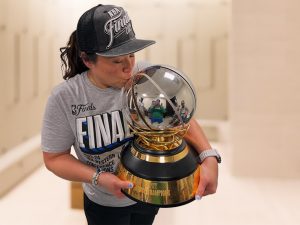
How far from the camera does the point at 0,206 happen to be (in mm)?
2260

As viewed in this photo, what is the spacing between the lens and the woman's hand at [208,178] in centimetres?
73

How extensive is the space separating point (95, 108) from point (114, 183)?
0.22 meters

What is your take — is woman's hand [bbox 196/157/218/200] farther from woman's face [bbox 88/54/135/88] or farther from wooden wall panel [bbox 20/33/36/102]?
wooden wall panel [bbox 20/33/36/102]

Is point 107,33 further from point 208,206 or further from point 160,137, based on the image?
point 208,206

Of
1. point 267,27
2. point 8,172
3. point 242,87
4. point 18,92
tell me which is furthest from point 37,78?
point 267,27

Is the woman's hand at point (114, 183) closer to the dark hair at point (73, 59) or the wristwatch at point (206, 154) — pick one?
the wristwatch at point (206, 154)

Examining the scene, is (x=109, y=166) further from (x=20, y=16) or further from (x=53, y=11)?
(x=53, y=11)

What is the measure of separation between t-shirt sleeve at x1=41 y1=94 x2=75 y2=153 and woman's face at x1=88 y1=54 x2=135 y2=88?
0.13 meters

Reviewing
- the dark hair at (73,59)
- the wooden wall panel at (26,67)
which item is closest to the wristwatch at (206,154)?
the dark hair at (73,59)

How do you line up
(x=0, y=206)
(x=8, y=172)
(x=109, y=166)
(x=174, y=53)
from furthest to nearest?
1. (x=174, y=53)
2. (x=8, y=172)
3. (x=0, y=206)
4. (x=109, y=166)

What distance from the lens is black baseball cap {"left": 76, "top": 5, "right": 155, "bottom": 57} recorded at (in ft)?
2.47

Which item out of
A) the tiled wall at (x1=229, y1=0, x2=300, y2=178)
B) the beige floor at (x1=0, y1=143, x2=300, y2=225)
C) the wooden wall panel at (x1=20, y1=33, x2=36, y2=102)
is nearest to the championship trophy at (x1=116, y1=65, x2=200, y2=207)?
the beige floor at (x1=0, y1=143, x2=300, y2=225)

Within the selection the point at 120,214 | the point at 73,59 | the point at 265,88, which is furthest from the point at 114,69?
the point at 265,88

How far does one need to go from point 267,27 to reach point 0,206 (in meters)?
2.19
